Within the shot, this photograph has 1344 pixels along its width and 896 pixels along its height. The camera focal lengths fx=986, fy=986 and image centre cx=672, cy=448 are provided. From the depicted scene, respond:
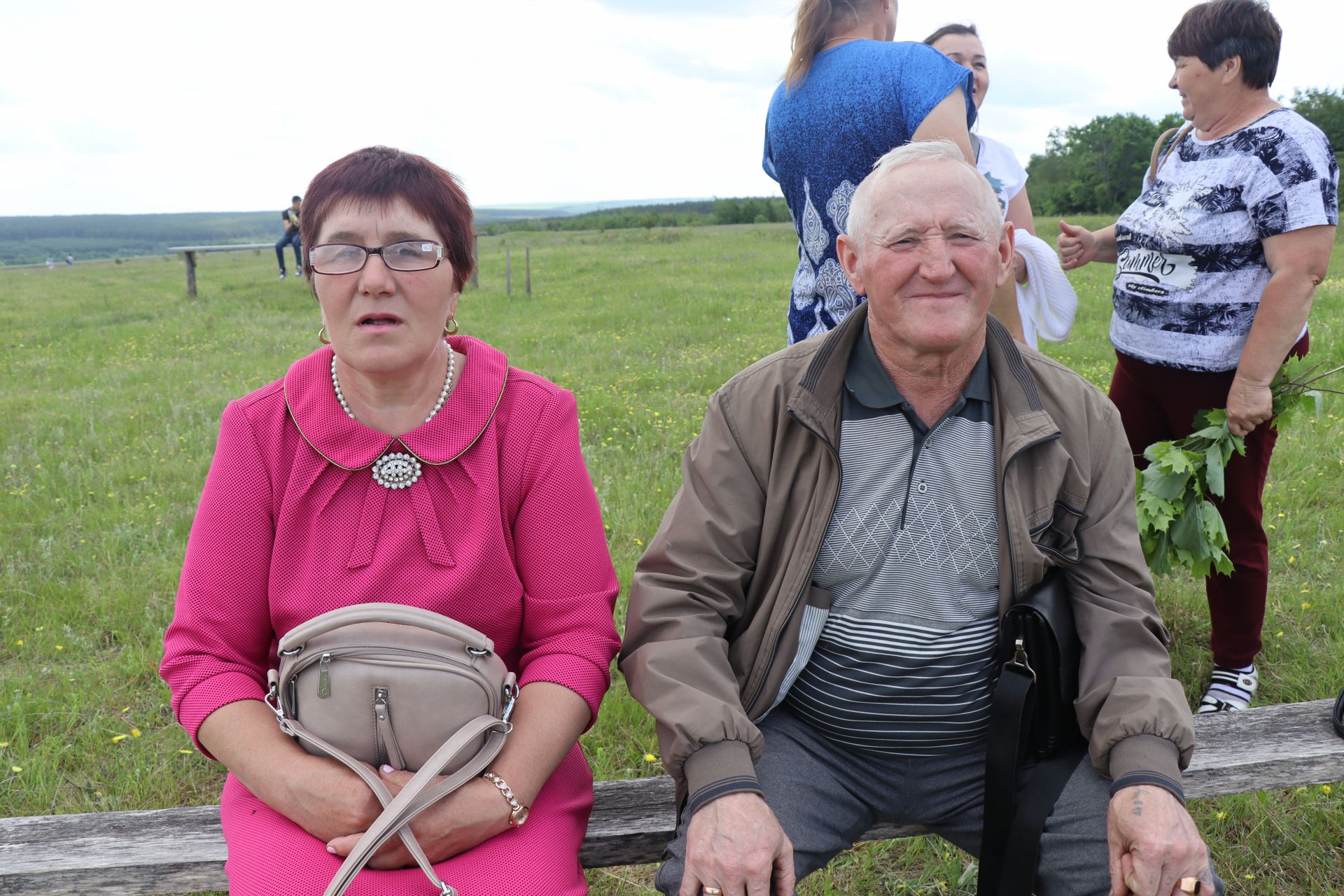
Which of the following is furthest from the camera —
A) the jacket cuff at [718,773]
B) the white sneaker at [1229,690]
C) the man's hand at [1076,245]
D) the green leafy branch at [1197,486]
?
the man's hand at [1076,245]

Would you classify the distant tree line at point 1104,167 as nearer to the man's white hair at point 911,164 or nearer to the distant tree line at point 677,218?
the distant tree line at point 677,218

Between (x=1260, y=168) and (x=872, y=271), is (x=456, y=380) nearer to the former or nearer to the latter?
(x=872, y=271)

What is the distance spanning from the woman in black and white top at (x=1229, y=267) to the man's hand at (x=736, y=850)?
2.13 meters

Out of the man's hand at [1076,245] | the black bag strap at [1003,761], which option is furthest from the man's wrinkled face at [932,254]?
the man's hand at [1076,245]

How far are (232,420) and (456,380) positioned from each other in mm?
456

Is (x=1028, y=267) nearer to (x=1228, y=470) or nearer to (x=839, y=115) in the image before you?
(x=839, y=115)

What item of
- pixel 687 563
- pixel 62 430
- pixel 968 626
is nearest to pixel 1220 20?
pixel 968 626

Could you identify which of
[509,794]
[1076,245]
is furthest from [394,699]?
[1076,245]

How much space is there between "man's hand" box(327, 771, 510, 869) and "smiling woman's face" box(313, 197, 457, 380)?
0.82 m

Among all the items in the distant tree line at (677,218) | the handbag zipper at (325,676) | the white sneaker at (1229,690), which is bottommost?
the white sneaker at (1229,690)

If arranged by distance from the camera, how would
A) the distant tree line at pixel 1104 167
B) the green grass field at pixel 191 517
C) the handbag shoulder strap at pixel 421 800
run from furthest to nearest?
the distant tree line at pixel 1104 167 → the green grass field at pixel 191 517 → the handbag shoulder strap at pixel 421 800

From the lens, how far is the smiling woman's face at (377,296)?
77.1 inches

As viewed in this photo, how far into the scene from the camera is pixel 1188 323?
10.5ft

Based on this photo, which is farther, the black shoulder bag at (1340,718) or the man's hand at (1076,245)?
the man's hand at (1076,245)
